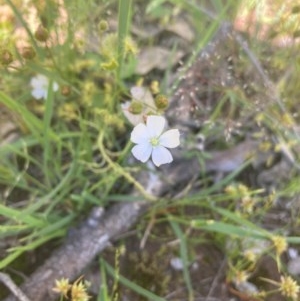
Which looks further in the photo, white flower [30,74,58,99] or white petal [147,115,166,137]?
white flower [30,74,58,99]

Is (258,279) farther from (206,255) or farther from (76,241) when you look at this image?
(76,241)

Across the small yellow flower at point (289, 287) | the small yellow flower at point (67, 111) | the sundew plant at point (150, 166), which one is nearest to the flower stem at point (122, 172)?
the sundew plant at point (150, 166)

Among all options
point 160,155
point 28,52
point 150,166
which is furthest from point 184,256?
point 28,52

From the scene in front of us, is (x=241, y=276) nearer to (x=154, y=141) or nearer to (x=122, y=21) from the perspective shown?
(x=154, y=141)

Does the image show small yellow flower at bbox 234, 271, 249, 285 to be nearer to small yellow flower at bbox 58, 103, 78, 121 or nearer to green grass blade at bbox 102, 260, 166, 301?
green grass blade at bbox 102, 260, 166, 301

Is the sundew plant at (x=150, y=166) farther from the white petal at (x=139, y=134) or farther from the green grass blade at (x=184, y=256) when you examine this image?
the white petal at (x=139, y=134)

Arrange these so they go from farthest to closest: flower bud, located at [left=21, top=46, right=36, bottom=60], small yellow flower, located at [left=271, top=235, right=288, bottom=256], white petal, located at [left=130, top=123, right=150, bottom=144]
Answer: small yellow flower, located at [left=271, top=235, right=288, bottom=256] < flower bud, located at [left=21, top=46, right=36, bottom=60] < white petal, located at [left=130, top=123, right=150, bottom=144]

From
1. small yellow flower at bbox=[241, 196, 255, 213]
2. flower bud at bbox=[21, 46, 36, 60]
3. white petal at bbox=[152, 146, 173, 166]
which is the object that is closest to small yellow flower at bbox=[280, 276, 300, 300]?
small yellow flower at bbox=[241, 196, 255, 213]

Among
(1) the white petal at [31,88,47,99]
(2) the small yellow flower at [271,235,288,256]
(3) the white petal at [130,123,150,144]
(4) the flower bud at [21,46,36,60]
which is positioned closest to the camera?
(3) the white petal at [130,123,150,144]
